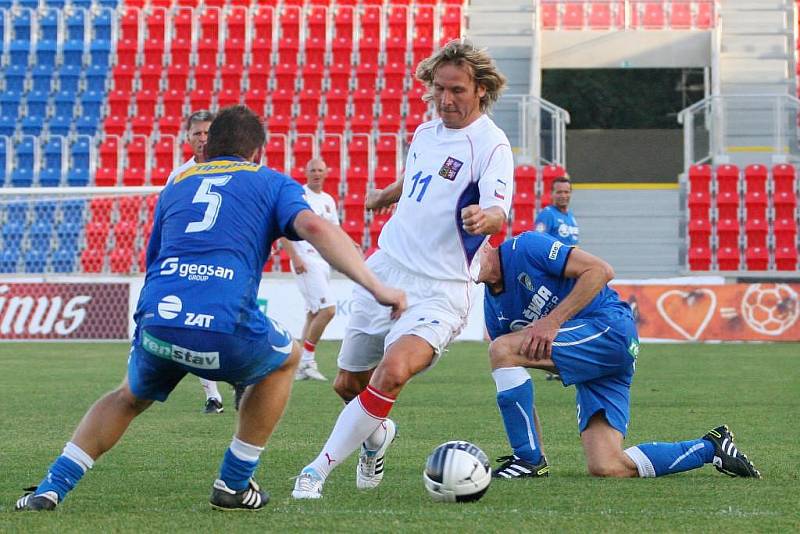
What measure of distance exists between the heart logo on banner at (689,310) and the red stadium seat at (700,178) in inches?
153

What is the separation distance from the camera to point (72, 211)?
66.7 ft

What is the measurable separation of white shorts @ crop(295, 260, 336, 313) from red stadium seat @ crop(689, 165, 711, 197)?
10.8 metres

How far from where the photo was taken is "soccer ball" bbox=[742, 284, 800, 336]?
19.2m

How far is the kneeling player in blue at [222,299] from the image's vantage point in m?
4.76

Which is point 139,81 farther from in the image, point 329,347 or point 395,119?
point 329,347

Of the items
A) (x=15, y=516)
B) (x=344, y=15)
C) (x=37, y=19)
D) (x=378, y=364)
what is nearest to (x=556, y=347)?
(x=378, y=364)

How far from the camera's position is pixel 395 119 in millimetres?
24500

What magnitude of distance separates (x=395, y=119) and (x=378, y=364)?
18.9 meters

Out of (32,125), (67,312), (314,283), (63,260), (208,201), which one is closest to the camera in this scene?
(208,201)

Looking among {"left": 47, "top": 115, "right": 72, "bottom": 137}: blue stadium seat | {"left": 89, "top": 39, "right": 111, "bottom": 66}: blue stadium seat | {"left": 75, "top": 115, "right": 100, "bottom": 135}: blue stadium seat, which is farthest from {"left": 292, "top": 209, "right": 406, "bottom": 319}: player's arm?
{"left": 89, "top": 39, "right": 111, "bottom": 66}: blue stadium seat

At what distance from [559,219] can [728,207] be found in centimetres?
955

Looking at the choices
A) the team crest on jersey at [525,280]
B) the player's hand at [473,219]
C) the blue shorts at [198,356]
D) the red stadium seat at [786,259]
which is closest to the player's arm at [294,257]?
the team crest on jersey at [525,280]

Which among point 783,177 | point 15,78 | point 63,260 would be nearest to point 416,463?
point 63,260

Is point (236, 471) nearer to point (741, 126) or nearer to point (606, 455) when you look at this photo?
point (606, 455)
